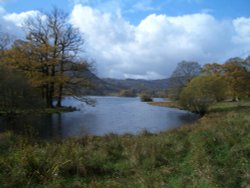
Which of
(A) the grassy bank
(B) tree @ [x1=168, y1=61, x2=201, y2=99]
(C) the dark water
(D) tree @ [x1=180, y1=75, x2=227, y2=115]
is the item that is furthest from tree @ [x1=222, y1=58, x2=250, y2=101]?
(A) the grassy bank

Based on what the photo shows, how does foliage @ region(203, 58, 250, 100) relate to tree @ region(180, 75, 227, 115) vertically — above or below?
above

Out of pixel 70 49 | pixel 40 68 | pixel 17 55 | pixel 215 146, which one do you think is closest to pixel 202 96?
pixel 70 49

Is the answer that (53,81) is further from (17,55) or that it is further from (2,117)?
(2,117)

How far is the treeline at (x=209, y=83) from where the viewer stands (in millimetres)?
50875

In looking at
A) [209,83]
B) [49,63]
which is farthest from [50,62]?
[209,83]

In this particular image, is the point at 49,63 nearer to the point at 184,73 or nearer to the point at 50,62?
the point at 50,62

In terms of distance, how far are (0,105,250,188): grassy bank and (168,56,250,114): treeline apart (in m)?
→ 39.4

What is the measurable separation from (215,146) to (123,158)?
318cm

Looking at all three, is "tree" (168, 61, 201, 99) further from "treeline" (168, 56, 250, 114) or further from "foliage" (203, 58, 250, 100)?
"foliage" (203, 58, 250, 100)

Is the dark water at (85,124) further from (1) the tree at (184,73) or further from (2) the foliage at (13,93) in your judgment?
(1) the tree at (184,73)

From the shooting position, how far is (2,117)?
29.6 metres

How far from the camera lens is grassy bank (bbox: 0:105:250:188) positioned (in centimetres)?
690

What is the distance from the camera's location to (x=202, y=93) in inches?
2023

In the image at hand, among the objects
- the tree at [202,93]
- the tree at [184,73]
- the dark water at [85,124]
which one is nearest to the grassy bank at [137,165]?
the dark water at [85,124]
